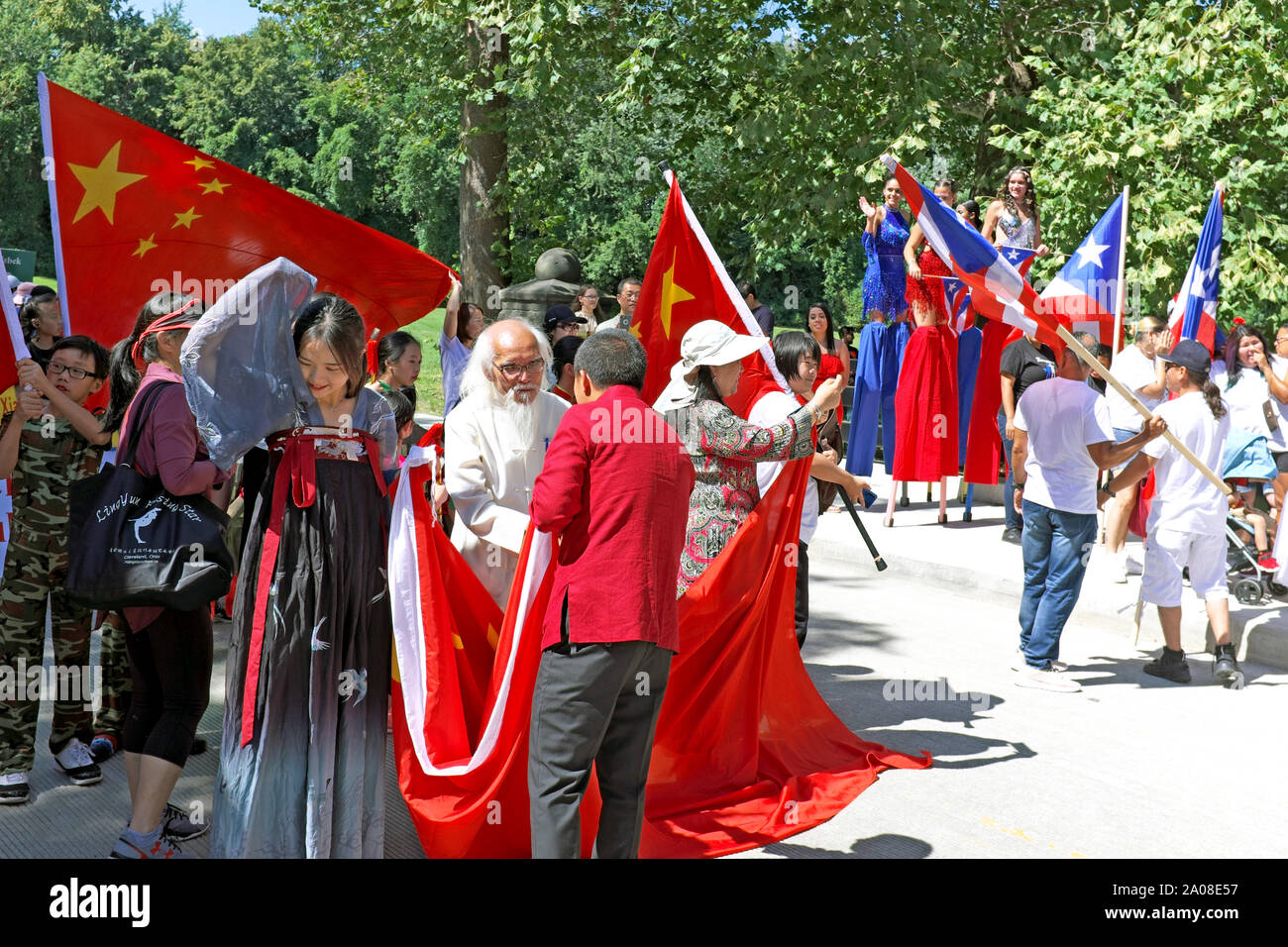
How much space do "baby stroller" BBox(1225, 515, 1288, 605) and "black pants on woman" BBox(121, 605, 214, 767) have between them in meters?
6.75

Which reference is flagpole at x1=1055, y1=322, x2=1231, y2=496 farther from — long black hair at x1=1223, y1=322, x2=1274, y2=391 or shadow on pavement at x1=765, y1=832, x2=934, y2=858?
long black hair at x1=1223, y1=322, x2=1274, y2=391

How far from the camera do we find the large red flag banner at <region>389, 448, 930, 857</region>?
438 cm

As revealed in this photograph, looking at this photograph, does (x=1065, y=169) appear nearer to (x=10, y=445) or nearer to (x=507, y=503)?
(x=507, y=503)

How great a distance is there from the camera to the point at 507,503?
15.9ft

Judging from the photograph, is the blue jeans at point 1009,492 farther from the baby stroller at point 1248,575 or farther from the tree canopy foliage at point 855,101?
the tree canopy foliage at point 855,101

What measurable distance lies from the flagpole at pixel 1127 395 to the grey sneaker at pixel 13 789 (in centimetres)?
538

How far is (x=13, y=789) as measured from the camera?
195 inches

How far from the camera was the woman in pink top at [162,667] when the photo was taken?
425 cm

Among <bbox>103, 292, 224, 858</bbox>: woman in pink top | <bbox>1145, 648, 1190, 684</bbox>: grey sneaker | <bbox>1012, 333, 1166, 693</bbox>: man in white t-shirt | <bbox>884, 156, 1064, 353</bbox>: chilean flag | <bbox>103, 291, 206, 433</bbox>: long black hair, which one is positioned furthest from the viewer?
<bbox>1145, 648, 1190, 684</bbox>: grey sneaker

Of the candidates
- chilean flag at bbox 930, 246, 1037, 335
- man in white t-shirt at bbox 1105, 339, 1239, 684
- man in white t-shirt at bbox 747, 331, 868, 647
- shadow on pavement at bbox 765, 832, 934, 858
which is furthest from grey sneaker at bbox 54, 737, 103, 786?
chilean flag at bbox 930, 246, 1037, 335

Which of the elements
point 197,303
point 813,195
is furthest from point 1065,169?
point 197,303

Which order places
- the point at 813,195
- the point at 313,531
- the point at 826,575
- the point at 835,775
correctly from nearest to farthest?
the point at 313,531, the point at 835,775, the point at 826,575, the point at 813,195
